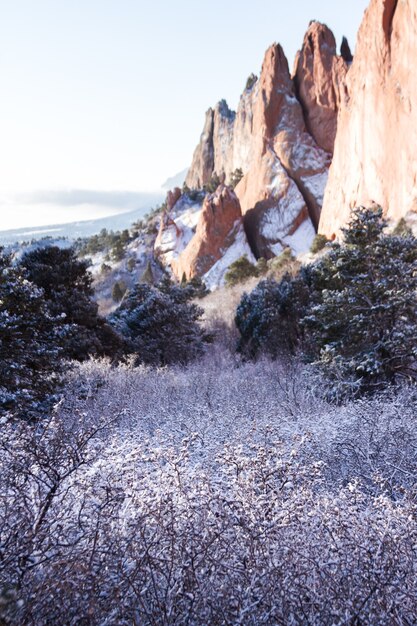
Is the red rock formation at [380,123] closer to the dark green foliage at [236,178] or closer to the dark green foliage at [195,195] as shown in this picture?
the dark green foliage at [236,178]

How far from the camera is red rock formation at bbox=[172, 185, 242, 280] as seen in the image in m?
49.3

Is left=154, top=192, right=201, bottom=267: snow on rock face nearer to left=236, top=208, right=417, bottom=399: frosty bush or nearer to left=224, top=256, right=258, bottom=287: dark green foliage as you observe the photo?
left=224, top=256, right=258, bottom=287: dark green foliage

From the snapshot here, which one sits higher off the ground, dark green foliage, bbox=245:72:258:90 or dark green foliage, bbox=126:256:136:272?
dark green foliage, bbox=245:72:258:90

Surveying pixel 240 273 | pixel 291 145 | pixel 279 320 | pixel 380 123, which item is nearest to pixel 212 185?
pixel 291 145

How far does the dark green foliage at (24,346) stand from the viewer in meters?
8.24

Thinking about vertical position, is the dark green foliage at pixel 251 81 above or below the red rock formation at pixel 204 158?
above

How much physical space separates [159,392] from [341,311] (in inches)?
196

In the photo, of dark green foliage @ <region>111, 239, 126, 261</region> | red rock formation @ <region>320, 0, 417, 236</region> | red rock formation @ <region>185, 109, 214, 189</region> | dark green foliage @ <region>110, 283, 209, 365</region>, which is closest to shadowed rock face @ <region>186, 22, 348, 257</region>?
red rock formation @ <region>320, 0, 417, 236</region>

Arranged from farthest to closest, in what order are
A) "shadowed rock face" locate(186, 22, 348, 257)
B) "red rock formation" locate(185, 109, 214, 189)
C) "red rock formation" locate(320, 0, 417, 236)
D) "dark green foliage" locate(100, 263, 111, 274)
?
"red rock formation" locate(185, 109, 214, 189)
"dark green foliage" locate(100, 263, 111, 274)
"shadowed rock face" locate(186, 22, 348, 257)
"red rock formation" locate(320, 0, 417, 236)

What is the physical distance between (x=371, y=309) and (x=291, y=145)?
43905 mm

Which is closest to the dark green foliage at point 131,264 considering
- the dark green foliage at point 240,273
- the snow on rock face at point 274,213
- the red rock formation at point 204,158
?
the snow on rock face at point 274,213

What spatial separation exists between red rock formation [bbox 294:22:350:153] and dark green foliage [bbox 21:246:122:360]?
4167 cm

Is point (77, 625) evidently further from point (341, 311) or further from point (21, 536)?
point (341, 311)

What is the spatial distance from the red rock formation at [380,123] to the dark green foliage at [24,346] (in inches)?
1109
